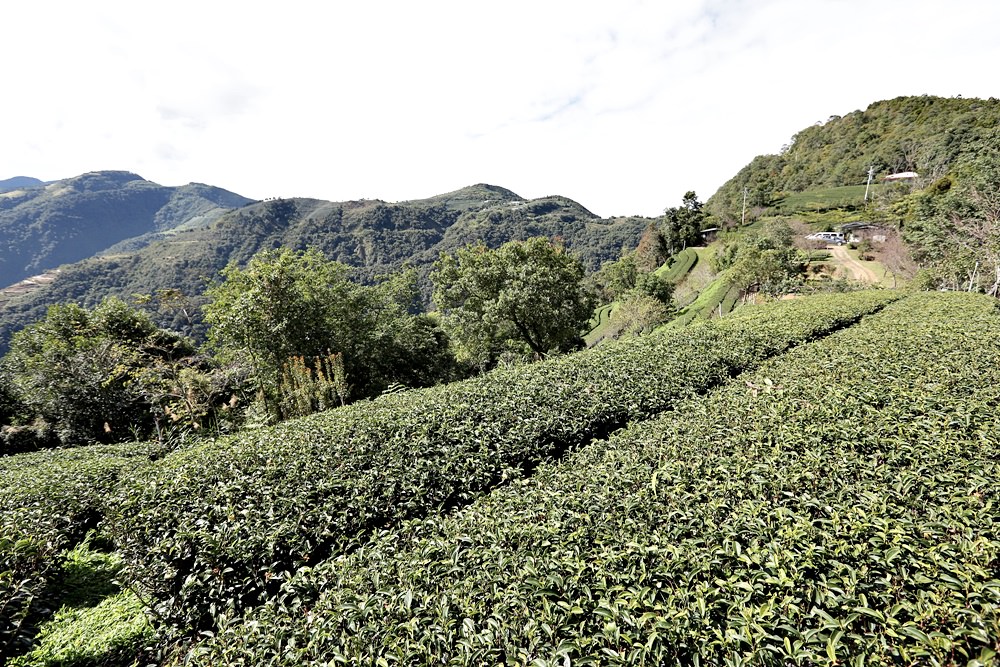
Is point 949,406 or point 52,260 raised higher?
point 52,260

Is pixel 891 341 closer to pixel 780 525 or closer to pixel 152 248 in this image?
pixel 780 525

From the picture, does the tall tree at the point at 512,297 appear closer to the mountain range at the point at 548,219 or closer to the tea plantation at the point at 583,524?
the mountain range at the point at 548,219

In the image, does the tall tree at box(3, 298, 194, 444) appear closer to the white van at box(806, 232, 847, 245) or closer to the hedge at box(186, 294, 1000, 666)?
the hedge at box(186, 294, 1000, 666)

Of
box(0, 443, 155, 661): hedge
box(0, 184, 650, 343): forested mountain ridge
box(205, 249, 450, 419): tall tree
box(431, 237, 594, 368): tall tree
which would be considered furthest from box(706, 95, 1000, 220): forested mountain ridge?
box(0, 443, 155, 661): hedge

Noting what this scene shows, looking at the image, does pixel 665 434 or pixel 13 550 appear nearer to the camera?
pixel 13 550

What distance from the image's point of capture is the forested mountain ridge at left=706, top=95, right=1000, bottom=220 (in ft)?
197

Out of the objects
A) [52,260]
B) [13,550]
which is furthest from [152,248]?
[13,550]

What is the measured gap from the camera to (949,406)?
3.84m

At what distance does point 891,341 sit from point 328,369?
1252 centimetres

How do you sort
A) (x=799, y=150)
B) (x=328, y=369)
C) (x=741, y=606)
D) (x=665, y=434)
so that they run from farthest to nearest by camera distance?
(x=799, y=150) → (x=328, y=369) → (x=665, y=434) → (x=741, y=606)

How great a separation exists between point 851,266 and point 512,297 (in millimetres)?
38413

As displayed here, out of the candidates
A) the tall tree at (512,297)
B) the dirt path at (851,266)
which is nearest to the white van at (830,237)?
the dirt path at (851,266)

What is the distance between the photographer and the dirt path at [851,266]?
113 feet

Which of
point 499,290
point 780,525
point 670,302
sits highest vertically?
point 499,290
